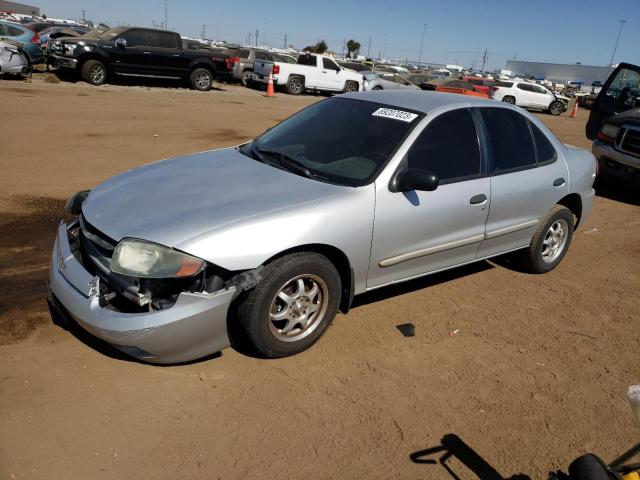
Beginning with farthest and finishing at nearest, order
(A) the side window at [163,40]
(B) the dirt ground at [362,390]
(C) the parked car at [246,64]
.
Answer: (C) the parked car at [246,64] → (A) the side window at [163,40] → (B) the dirt ground at [362,390]

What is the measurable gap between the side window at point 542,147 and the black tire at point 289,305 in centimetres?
246

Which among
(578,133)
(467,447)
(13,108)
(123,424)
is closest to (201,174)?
(123,424)

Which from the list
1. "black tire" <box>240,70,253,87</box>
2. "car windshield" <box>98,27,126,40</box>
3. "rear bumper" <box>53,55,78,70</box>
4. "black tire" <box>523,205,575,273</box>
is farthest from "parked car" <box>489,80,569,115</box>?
"black tire" <box>523,205,575,273</box>

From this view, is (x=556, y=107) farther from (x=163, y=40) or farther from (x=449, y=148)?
(x=449, y=148)

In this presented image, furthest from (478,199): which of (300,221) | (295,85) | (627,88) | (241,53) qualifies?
(241,53)

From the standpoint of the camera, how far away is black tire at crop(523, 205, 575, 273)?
15.9 feet

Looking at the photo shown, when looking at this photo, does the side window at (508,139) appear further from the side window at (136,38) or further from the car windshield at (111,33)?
the car windshield at (111,33)

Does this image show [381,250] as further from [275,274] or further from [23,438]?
[23,438]

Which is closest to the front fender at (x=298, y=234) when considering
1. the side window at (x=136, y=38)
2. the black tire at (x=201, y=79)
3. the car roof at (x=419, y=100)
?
the car roof at (x=419, y=100)

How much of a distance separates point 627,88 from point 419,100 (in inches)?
254

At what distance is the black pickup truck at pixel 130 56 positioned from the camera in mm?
16359

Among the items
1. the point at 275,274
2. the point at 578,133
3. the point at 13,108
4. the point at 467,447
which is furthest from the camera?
the point at 578,133

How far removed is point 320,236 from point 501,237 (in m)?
1.97

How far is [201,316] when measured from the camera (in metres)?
2.91
